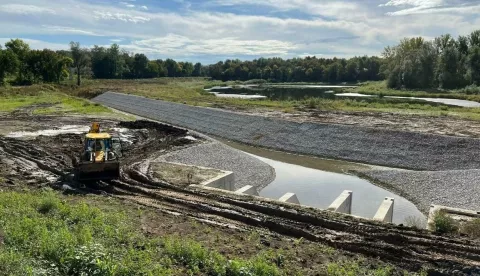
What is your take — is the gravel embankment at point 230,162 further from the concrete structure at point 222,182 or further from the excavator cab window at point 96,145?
the excavator cab window at point 96,145

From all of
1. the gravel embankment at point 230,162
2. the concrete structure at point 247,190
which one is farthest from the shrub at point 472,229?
the gravel embankment at point 230,162

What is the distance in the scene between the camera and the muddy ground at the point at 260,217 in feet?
38.8

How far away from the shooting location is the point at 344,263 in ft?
36.6

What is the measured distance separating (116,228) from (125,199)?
17.2 ft

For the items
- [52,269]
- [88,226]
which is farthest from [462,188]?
[52,269]

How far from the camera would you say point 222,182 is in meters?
21.1

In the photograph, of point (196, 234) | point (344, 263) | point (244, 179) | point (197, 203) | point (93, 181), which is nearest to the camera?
point (344, 263)

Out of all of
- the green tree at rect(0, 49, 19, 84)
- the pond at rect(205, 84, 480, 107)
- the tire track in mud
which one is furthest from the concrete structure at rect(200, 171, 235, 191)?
the green tree at rect(0, 49, 19, 84)

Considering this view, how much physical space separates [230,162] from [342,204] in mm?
10178

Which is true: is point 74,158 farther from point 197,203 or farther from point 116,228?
point 116,228

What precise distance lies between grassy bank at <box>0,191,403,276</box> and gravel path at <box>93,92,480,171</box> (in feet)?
59.3

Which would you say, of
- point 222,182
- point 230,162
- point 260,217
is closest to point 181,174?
point 222,182

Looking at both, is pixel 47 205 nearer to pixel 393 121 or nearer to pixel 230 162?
pixel 230 162

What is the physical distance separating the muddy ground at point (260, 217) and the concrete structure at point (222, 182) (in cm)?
154
